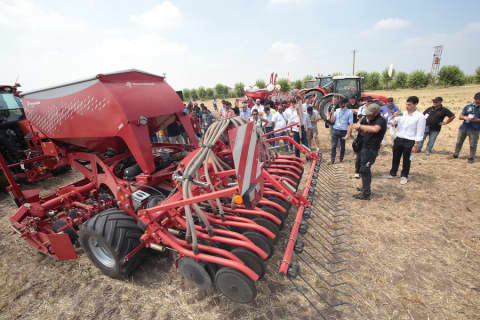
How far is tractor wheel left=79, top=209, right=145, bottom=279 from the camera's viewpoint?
7.73ft

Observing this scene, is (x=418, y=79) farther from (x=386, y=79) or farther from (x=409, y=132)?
(x=409, y=132)

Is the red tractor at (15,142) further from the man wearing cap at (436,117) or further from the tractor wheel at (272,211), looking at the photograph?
the man wearing cap at (436,117)

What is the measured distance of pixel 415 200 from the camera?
12.6ft

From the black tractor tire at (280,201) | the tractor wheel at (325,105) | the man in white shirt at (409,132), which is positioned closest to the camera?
the black tractor tire at (280,201)

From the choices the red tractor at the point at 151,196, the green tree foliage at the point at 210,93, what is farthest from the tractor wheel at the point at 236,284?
the green tree foliage at the point at 210,93

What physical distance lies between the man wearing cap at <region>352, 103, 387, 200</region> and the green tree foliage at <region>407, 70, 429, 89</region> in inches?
1837

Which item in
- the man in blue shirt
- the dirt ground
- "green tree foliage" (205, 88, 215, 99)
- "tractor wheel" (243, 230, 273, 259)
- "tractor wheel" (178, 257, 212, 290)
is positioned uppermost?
"green tree foliage" (205, 88, 215, 99)

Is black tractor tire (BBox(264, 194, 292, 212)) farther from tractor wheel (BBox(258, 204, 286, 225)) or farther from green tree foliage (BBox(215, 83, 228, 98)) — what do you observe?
green tree foliage (BBox(215, 83, 228, 98))

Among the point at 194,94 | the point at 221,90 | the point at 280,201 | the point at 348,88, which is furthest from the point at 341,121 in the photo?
the point at 194,94

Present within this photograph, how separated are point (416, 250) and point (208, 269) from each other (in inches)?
102

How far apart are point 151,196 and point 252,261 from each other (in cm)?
155

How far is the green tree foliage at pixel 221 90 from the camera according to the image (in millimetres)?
50844

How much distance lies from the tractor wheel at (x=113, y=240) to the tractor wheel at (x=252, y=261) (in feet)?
4.16

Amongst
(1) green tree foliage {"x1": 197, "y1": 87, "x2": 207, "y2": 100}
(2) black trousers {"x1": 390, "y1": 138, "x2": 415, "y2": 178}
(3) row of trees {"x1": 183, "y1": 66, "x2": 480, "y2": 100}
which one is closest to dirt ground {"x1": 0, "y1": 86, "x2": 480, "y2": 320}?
(2) black trousers {"x1": 390, "y1": 138, "x2": 415, "y2": 178}
